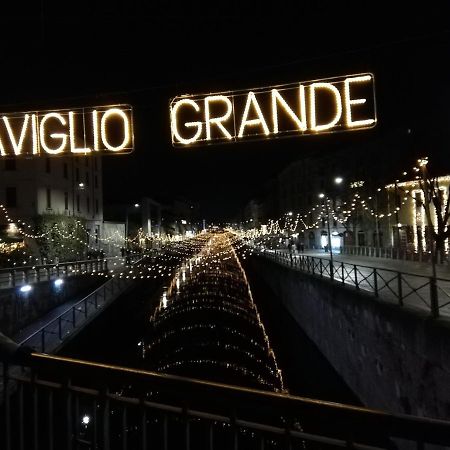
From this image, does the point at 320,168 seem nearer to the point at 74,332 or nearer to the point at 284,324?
the point at 284,324

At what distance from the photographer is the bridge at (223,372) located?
267cm

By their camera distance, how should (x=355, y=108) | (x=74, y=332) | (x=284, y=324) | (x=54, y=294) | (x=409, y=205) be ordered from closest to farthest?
(x=355, y=108)
(x=74, y=332)
(x=54, y=294)
(x=284, y=324)
(x=409, y=205)

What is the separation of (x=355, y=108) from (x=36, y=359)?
598 centimetres

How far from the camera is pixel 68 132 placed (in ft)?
29.3

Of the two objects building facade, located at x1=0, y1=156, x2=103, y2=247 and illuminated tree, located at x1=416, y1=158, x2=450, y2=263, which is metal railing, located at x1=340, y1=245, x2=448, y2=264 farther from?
building facade, located at x1=0, y1=156, x2=103, y2=247

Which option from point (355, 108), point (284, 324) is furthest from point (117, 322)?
point (355, 108)

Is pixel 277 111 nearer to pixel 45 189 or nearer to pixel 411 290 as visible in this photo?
pixel 411 290

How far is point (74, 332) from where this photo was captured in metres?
19.5

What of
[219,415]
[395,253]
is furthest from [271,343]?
[219,415]

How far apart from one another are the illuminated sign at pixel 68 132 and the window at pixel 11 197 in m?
29.3

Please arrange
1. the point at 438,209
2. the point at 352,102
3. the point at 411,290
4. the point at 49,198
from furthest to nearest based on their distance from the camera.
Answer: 1. the point at 49,198
2. the point at 438,209
3. the point at 411,290
4. the point at 352,102

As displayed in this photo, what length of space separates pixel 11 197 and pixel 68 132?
30.3m

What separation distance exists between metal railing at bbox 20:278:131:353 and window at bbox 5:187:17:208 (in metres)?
10.4

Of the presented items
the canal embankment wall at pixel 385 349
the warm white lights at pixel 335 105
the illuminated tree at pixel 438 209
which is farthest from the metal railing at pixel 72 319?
the illuminated tree at pixel 438 209
